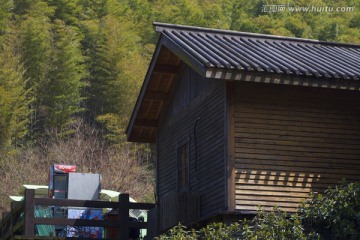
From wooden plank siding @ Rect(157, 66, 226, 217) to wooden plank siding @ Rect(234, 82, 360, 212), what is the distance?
1.40ft

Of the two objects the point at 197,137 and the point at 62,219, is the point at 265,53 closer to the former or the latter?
the point at 197,137

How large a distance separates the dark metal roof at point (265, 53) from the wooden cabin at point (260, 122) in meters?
0.02

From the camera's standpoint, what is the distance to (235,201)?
56.1 ft

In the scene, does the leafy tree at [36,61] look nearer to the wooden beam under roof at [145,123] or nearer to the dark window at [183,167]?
the wooden beam under roof at [145,123]

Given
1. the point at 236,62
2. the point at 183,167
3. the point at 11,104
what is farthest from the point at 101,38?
the point at 236,62

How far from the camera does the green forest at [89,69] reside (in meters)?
47.7

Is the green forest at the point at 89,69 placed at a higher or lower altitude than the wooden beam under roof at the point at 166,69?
higher

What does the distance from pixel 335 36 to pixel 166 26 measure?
189ft

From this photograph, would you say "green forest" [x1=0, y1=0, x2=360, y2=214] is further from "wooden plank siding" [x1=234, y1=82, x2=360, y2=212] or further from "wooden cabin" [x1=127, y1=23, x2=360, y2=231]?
"wooden plank siding" [x1=234, y1=82, x2=360, y2=212]

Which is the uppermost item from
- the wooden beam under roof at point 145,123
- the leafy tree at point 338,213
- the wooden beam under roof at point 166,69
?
the wooden beam under roof at point 166,69

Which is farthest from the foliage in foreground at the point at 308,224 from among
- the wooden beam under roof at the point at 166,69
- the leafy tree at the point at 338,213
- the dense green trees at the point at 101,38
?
the dense green trees at the point at 101,38

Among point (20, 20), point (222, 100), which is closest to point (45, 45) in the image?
point (20, 20)

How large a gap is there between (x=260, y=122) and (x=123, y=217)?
14.6 feet

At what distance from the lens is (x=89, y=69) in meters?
68.6
